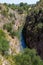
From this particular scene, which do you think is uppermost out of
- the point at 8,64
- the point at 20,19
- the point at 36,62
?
the point at 8,64

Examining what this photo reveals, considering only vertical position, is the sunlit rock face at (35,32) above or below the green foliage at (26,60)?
below

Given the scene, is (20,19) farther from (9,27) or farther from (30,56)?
(30,56)

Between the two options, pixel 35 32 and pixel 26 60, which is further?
pixel 35 32

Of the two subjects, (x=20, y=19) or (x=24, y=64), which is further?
(x=20, y=19)

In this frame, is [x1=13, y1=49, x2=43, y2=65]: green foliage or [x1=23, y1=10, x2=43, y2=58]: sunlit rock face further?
[x1=23, y1=10, x2=43, y2=58]: sunlit rock face

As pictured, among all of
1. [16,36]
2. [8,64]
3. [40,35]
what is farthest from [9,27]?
[8,64]

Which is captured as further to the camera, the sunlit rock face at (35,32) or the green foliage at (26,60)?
the sunlit rock face at (35,32)

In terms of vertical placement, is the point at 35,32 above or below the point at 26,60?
below

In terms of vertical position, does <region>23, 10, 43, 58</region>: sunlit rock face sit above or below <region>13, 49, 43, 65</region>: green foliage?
below
